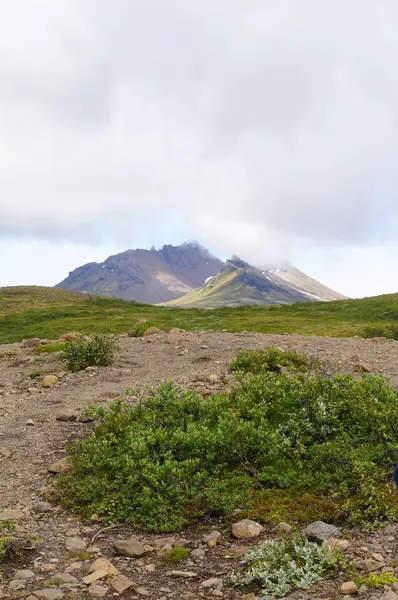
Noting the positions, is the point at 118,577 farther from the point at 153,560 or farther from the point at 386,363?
the point at 386,363

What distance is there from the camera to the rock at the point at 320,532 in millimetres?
5801

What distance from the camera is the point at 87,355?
1700 cm

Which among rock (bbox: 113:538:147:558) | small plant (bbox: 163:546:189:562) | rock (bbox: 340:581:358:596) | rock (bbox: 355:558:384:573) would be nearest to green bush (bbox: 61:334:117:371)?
rock (bbox: 113:538:147:558)

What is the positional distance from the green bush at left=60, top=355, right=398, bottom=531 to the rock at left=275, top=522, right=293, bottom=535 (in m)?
0.26

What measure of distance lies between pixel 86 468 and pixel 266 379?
4.49 m

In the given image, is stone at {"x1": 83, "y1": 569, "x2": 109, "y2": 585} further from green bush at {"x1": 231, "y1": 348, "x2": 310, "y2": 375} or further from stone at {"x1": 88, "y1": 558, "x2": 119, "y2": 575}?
green bush at {"x1": 231, "y1": 348, "x2": 310, "y2": 375}

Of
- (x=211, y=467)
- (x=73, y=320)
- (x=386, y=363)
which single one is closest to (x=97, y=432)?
(x=211, y=467)

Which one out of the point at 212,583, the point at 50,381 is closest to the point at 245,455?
the point at 212,583

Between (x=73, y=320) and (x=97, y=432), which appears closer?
(x=97, y=432)

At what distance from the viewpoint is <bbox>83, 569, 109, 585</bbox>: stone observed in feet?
18.2

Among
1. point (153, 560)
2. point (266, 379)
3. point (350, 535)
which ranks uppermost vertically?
point (266, 379)

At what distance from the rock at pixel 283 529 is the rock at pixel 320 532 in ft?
1.26

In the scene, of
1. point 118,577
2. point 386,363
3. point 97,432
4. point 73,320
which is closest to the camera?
point 118,577

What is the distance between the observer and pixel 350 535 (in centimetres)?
594
